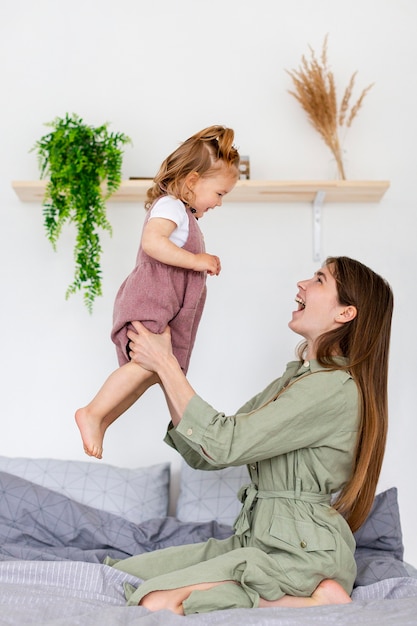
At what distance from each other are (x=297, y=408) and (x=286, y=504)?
0.24 metres

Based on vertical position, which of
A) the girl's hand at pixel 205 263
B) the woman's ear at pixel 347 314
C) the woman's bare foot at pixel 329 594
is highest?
the girl's hand at pixel 205 263

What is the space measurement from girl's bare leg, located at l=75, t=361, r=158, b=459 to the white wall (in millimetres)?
992

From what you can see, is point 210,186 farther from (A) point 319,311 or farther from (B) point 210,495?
(B) point 210,495

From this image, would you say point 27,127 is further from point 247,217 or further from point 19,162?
point 247,217

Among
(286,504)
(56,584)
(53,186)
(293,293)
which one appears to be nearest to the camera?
(56,584)

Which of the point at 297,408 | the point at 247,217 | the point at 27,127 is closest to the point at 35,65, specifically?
the point at 27,127

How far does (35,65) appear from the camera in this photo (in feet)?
9.56

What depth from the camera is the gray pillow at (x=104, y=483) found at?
248 cm

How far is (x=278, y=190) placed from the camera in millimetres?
2697

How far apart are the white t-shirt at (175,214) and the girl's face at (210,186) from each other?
47 millimetres

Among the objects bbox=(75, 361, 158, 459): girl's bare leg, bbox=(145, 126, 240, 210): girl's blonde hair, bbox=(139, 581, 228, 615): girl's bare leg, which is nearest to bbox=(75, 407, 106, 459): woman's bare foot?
bbox=(75, 361, 158, 459): girl's bare leg

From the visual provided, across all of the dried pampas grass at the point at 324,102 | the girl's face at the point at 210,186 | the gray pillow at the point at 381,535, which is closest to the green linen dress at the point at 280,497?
the gray pillow at the point at 381,535

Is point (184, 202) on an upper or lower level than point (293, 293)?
upper

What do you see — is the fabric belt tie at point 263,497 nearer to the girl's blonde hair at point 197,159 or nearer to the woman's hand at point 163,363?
the woman's hand at point 163,363
